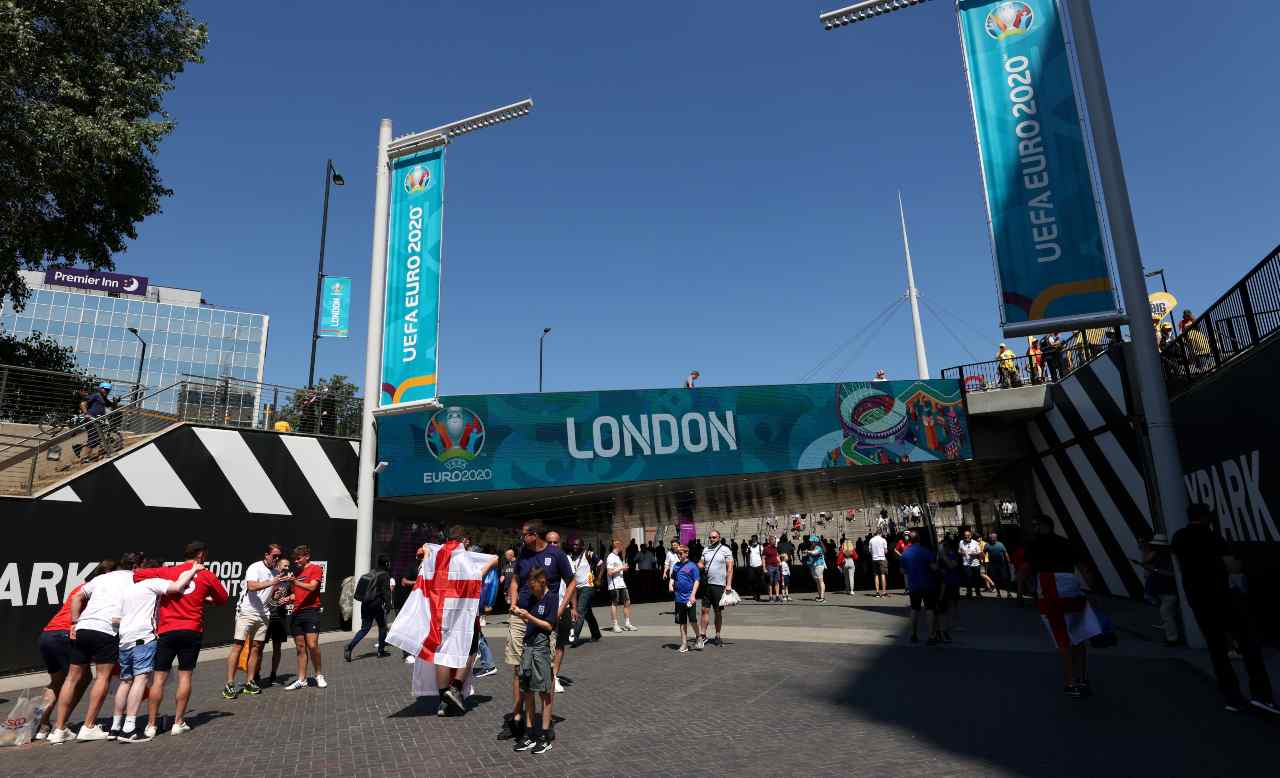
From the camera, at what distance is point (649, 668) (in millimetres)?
10305

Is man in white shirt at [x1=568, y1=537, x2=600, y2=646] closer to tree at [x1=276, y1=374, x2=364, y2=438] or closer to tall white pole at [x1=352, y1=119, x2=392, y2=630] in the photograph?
tall white pole at [x1=352, y1=119, x2=392, y2=630]

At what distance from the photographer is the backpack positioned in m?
11.7

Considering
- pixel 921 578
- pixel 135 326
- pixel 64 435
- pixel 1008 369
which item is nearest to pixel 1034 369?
pixel 1008 369

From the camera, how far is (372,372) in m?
17.7

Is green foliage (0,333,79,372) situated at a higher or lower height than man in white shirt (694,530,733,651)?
higher

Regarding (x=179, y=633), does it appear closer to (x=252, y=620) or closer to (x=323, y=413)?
(x=252, y=620)

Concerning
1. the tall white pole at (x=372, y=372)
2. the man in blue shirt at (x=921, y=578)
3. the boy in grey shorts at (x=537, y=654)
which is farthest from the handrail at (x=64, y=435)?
the man in blue shirt at (x=921, y=578)

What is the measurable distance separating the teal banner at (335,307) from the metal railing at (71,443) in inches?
208

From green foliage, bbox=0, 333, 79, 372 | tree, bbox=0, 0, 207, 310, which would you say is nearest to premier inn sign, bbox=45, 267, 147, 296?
green foliage, bbox=0, 333, 79, 372

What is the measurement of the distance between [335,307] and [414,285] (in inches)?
217

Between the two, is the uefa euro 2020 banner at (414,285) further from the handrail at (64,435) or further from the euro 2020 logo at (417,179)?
the handrail at (64,435)

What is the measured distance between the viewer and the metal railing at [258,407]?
1644 cm

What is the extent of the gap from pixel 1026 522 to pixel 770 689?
58.0 feet

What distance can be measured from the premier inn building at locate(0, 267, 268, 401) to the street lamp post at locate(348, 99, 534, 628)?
75865 mm
